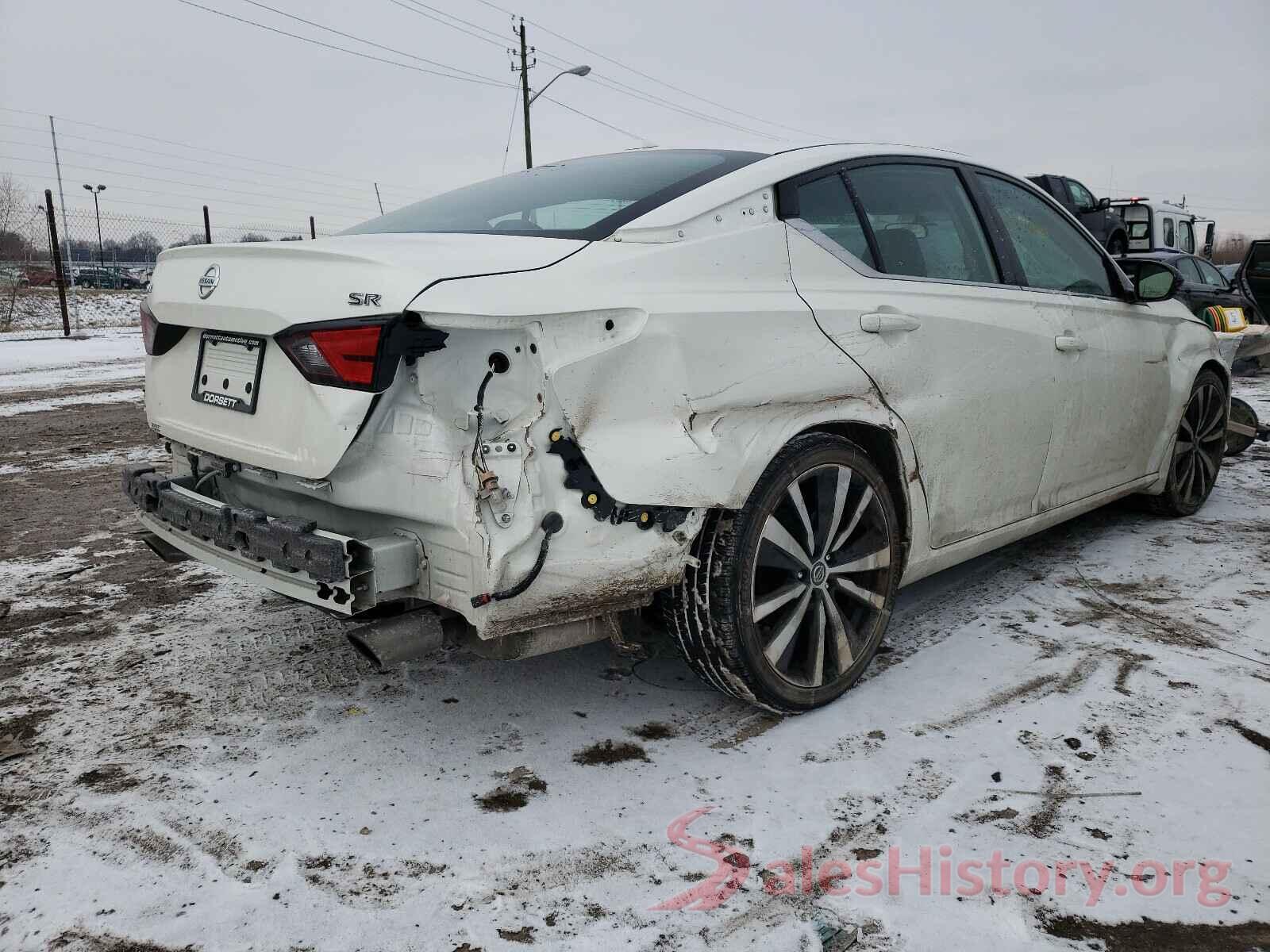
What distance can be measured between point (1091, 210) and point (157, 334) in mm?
13173

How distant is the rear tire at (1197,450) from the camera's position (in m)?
4.86

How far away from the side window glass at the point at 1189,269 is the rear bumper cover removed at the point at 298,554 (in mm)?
11670

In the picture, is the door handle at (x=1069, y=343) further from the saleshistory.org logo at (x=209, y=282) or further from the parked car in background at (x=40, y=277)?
the parked car in background at (x=40, y=277)

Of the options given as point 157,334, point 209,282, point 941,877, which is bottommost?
point 941,877

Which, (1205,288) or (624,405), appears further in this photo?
(1205,288)

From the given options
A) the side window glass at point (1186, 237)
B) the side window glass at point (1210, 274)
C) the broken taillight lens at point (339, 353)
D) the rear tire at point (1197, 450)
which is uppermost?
the side window glass at point (1186, 237)

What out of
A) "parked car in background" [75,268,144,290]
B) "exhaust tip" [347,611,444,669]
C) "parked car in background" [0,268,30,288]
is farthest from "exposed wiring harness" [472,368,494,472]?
"parked car in background" [75,268,144,290]

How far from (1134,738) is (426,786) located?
196 cm

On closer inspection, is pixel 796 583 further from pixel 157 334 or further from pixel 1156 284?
pixel 1156 284

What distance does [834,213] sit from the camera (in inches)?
115

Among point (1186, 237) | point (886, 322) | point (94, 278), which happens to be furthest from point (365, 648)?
point (94, 278)

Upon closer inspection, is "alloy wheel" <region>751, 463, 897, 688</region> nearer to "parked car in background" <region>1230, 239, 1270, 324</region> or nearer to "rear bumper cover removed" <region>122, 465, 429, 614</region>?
"rear bumper cover removed" <region>122, 465, 429, 614</region>

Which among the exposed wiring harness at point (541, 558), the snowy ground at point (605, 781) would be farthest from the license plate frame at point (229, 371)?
the snowy ground at point (605, 781)

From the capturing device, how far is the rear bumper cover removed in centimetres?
220
